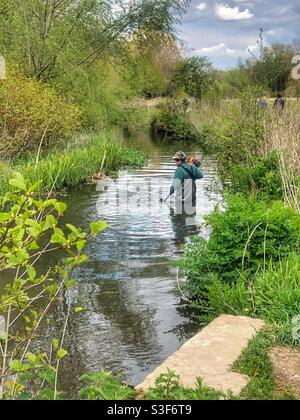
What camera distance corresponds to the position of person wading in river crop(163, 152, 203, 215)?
11.2 meters

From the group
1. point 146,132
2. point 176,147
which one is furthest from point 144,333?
point 146,132

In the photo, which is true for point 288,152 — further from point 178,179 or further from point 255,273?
point 255,273

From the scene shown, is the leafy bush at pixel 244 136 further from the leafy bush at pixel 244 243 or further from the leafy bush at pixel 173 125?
the leafy bush at pixel 173 125

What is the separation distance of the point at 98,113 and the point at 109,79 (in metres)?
2.31

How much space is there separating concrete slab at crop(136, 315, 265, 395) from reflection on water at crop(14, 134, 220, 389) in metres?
0.77

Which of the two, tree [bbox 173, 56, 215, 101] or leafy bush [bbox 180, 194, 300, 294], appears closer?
leafy bush [bbox 180, 194, 300, 294]

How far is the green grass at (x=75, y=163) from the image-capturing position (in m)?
12.9

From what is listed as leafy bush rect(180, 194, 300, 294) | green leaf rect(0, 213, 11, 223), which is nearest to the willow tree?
leafy bush rect(180, 194, 300, 294)

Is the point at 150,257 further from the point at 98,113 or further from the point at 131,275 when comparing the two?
the point at 98,113

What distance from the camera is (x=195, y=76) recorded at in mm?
39219

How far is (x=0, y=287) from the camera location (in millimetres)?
6992

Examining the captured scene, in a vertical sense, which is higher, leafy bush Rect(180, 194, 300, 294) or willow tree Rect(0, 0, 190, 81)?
willow tree Rect(0, 0, 190, 81)

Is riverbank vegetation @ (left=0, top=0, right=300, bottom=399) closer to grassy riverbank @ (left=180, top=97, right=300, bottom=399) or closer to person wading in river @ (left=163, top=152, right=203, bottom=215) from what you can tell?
grassy riverbank @ (left=180, top=97, right=300, bottom=399)

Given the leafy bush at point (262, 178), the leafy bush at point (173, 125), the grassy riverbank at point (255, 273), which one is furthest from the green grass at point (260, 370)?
the leafy bush at point (173, 125)
